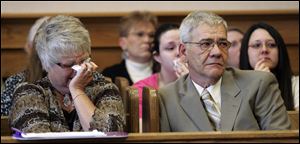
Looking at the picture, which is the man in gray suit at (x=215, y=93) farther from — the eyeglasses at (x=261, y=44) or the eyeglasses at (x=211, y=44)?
the eyeglasses at (x=261, y=44)

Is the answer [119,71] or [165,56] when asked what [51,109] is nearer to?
[165,56]

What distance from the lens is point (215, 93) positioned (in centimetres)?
228

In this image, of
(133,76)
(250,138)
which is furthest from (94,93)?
(133,76)

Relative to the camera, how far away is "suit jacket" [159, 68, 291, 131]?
7.14 ft

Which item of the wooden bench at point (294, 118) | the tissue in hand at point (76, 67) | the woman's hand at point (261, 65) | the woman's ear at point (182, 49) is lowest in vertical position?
the wooden bench at point (294, 118)

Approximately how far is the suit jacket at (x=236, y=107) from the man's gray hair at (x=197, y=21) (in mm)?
211

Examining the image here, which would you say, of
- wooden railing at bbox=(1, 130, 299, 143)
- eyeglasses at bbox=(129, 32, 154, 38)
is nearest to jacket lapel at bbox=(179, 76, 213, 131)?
wooden railing at bbox=(1, 130, 299, 143)

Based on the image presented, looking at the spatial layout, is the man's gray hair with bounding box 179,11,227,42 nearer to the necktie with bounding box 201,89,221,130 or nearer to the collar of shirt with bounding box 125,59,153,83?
the necktie with bounding box 201,89,221,130

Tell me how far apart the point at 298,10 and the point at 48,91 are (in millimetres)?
2430

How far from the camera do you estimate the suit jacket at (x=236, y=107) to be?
2.18 meters

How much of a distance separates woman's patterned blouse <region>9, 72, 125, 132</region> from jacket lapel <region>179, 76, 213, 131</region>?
247 millimetres

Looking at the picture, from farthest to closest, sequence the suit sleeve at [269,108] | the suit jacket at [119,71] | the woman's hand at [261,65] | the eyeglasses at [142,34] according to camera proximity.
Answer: the eyeglasses at [142,34] < the suit jacket at [119,71] < the woman's hand at [261,65] < the suit sleeve at [269,108]

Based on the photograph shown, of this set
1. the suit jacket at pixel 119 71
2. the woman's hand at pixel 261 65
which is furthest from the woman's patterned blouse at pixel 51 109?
the suit jacket at pixel 119 71

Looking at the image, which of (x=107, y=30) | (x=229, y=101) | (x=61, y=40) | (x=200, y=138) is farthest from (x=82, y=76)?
(x=107, y=30)
